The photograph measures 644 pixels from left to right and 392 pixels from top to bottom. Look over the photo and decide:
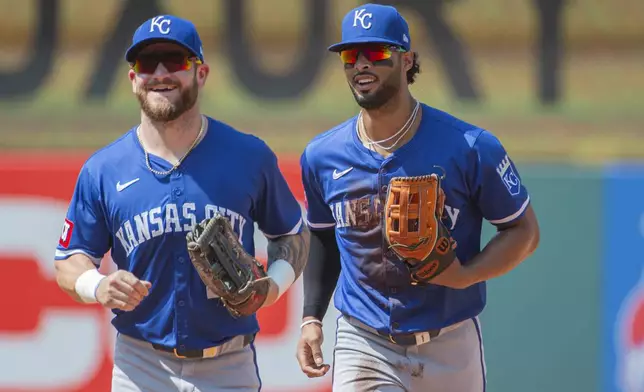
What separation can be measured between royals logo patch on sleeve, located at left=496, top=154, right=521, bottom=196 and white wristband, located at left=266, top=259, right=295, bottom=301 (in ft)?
2.64

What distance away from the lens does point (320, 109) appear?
9.24 meters

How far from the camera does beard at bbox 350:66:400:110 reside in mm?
3811

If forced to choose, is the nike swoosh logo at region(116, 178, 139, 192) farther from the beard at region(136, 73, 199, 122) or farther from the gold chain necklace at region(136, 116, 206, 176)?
the beard at region(136, 73, 199, 122)

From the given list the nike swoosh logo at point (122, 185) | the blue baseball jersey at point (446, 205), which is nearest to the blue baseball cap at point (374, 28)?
the blue baseball jersey at point (446, 205)

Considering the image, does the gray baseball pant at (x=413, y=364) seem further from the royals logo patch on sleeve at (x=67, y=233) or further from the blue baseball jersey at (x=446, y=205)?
the royals logo patch on sleeve at (x=67, y=233)

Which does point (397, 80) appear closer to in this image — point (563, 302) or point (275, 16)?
point (563, 302)

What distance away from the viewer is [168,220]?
374cm

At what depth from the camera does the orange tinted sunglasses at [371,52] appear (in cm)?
381

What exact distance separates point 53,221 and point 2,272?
0.39m

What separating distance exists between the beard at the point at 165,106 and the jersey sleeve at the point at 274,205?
13.8 inches

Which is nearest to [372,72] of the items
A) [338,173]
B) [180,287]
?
[338,173]

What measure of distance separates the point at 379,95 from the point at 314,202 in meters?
0.56

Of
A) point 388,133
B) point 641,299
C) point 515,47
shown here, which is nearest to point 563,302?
point 641,299

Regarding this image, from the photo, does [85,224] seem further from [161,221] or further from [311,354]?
[311,354]
